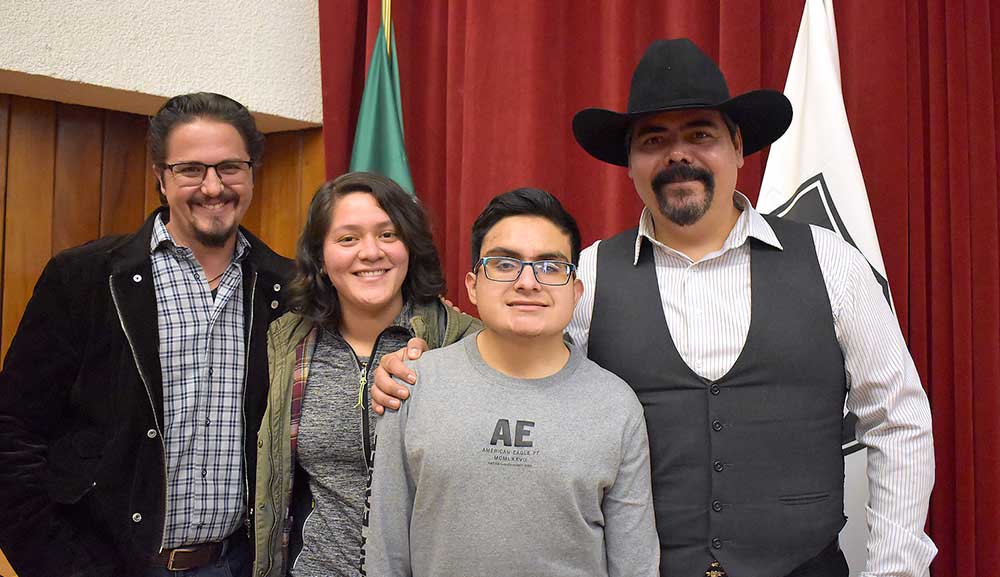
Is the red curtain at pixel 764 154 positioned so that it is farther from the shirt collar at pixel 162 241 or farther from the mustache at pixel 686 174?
the shirt collar at pixel 162 241

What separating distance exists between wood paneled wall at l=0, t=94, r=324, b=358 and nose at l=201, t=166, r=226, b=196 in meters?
1.16

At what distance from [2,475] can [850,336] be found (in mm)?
1599

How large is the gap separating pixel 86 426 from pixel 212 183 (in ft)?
1.79

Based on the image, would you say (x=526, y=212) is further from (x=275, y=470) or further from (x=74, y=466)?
(x=74, y=466)

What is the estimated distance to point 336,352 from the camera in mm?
1659

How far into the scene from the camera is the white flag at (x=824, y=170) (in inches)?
77.5

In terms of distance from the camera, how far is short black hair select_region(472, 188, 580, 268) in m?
1.47

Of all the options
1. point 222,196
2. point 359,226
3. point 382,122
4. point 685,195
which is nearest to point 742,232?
point 685,195

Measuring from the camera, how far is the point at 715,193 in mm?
1541

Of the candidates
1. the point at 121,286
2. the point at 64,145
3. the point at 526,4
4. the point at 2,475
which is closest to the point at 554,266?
the point at 121,286

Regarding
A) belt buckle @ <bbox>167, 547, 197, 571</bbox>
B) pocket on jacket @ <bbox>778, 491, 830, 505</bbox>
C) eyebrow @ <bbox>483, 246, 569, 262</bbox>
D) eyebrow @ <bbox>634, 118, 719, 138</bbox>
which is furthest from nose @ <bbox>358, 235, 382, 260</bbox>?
pocket on jacket @ <bbox>778, 491, 830, 505</bbox>

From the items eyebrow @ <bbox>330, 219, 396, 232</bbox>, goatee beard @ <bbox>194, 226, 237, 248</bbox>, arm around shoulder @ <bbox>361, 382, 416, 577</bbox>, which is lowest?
arm around shoulder @ <bbox>361, 382, 416, 577</bbox>

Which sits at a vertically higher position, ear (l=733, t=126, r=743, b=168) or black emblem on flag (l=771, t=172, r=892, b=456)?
ear (l=733, t=126, r=743, b=168)

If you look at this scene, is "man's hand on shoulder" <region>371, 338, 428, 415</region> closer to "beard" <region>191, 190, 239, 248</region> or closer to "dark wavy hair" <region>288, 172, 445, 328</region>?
"dark wavy hair" <region>288, 172, 445, 328</region>
